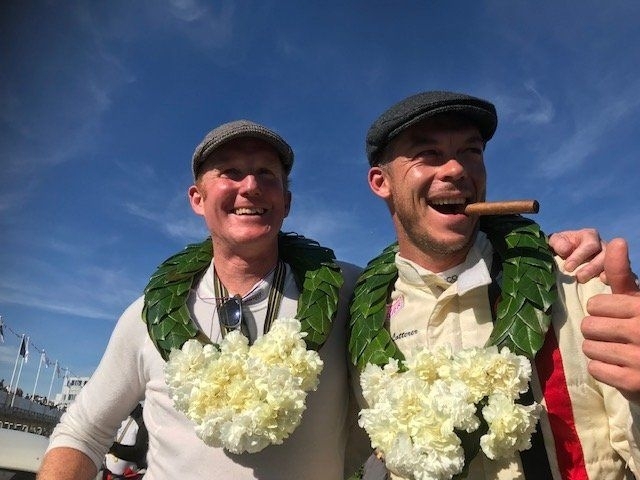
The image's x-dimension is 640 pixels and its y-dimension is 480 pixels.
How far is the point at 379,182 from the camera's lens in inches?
130

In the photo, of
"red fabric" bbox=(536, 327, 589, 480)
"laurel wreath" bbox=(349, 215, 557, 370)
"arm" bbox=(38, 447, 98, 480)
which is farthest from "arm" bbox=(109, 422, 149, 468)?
"red fabric" bbox=(536, 327, 589, 480)

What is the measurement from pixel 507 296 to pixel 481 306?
0.17 metres

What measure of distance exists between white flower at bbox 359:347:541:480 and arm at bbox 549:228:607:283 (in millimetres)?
498

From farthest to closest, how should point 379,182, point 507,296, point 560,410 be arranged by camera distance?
point 379,182
point 507,296
point 560,410

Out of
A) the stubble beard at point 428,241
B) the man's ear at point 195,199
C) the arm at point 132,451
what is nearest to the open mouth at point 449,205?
the stubble beard at point 428,241

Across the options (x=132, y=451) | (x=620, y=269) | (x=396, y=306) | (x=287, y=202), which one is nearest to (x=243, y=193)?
(x=287, y=202)

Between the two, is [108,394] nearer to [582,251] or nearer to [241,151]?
[241,151]

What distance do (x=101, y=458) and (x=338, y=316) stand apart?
1809 mm

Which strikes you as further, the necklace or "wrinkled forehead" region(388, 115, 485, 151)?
the necklace

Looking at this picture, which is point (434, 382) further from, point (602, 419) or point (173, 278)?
point (173, 278)

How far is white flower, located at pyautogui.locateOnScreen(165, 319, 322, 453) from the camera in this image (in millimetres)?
2363

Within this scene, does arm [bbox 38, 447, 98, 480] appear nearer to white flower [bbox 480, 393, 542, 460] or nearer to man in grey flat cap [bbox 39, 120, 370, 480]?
man in grey flat cap [bbox 39, 120, 370, 480]

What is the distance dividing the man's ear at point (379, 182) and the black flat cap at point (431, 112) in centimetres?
22

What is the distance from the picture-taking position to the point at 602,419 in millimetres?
2209
